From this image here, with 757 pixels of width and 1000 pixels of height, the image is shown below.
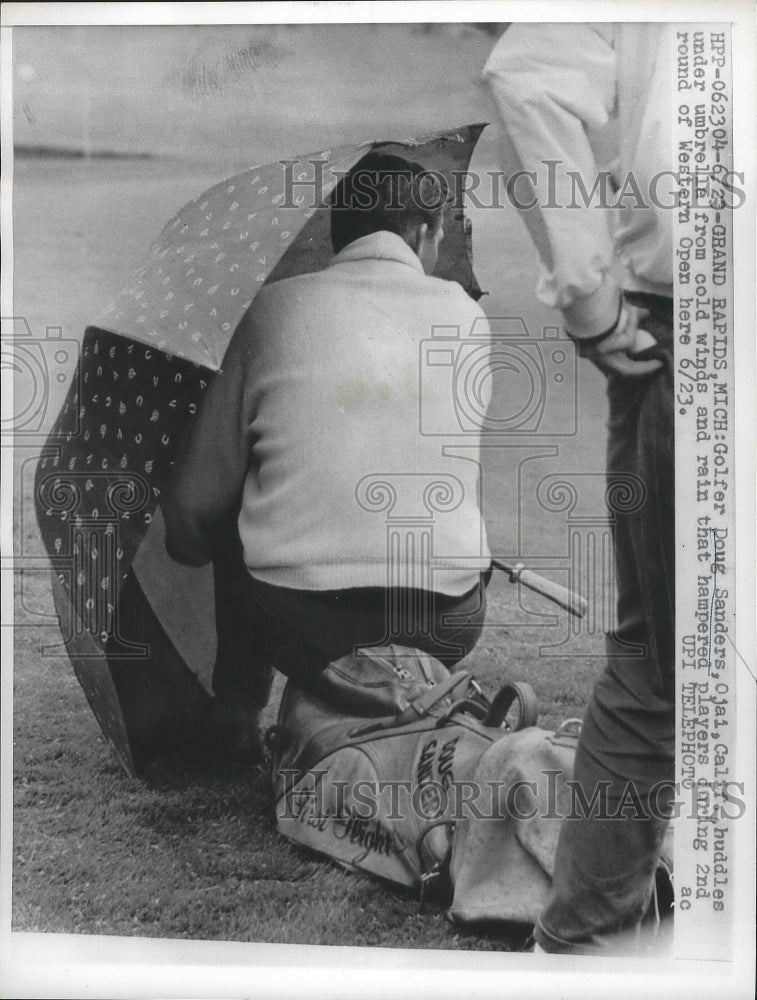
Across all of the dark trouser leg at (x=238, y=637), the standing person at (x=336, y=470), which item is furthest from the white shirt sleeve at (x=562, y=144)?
the dark trouser leg at (x=238, y=637)

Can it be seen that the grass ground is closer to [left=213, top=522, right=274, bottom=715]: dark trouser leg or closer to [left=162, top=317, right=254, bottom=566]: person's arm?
[left=213, top=522, right=274, bottom=715]: dark trouser leg

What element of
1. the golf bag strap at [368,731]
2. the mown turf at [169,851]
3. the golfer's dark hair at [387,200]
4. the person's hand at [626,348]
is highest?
the golfer's dark hair at [387,200]

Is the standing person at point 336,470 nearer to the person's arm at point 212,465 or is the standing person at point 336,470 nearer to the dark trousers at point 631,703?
the person's arm at point 212,465

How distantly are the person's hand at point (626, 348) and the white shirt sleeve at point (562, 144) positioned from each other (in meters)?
0.04

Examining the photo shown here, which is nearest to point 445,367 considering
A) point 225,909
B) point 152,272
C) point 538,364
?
point 538,364

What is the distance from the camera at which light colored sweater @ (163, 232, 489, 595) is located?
3324 mm

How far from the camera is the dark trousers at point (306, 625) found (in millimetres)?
3322

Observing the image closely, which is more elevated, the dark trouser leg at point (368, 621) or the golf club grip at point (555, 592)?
the golf club grip at point (555, 592)

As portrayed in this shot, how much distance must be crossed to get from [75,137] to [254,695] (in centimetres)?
185

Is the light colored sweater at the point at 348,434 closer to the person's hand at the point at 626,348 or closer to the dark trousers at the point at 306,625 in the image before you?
the dark trousers at the point at 306,625

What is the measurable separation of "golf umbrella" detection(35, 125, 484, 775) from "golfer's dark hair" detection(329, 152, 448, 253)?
0.03m

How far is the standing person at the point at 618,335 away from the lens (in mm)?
3297

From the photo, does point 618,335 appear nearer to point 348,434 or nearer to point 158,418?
point 348,434

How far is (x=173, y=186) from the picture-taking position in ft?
11.4
